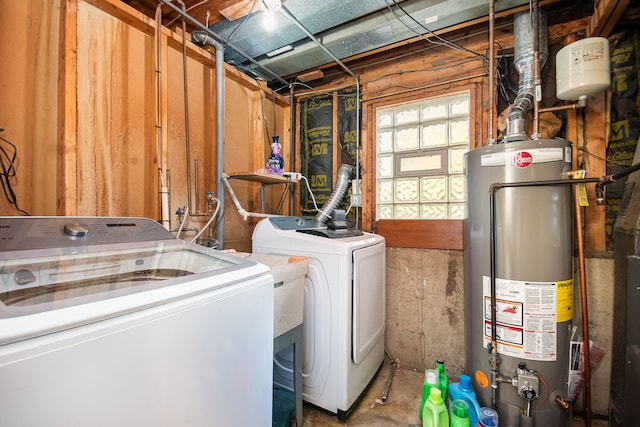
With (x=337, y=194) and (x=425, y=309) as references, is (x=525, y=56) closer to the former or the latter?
(x=337, y=194)

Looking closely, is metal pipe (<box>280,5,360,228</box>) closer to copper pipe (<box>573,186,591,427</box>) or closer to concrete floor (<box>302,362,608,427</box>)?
concrete floor (<box>302,362,608,427</box>)

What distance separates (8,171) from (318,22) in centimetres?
185

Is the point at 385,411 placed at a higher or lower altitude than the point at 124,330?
lower

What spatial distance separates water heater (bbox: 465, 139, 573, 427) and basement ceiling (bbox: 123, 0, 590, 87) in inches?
39.9

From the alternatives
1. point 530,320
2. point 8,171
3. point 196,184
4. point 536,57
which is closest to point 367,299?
point 530,320

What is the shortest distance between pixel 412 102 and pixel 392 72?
1.05 feet

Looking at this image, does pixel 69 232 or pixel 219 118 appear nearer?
pixel 69 232

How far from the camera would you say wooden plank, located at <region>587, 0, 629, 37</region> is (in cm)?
144

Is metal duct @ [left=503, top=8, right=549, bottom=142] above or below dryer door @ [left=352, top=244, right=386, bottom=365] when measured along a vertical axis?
above

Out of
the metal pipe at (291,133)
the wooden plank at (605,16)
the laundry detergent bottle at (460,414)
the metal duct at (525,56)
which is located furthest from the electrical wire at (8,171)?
the wooden plank at (605,16)

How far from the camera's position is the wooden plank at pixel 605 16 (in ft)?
4.71

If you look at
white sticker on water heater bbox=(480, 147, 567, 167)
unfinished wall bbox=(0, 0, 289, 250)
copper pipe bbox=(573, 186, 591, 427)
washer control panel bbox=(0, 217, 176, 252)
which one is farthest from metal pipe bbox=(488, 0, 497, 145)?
washer control panel bbox=(0, 217, 176, 252)

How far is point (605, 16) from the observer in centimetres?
153

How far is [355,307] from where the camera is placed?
168cm
